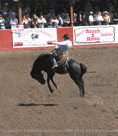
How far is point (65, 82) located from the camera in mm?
12109

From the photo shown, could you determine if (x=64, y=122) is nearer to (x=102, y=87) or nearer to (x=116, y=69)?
(x=102, y=87)

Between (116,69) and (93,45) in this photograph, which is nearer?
(116,69)

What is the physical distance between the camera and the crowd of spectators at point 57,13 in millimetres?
21078

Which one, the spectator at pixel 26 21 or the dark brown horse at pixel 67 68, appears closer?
the dark brown horse at pixel 67 68

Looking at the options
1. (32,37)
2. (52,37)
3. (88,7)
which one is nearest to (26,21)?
(32,37)

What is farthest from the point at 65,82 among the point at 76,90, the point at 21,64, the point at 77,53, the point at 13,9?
the point at 13,9

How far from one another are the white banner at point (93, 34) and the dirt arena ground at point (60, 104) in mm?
5148

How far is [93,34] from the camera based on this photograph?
67.9 feet

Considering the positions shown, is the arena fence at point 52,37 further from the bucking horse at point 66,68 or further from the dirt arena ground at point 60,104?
the bucking horse at point 66,68

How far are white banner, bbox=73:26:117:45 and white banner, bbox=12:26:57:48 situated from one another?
1438mm

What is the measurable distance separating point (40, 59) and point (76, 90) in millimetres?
1758

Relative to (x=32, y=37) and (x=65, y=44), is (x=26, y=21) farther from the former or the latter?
(x=65, y=44)

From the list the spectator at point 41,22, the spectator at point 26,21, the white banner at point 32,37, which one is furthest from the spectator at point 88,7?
the spectator at point 26,21

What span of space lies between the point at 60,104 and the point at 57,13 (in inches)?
580
